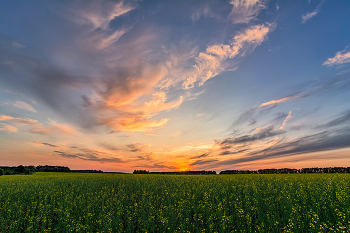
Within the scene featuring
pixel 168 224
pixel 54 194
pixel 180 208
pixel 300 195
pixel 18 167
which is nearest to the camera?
Answer: pixel 168 224

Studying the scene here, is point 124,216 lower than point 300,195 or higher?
lower

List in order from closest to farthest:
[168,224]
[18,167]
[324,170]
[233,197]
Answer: [168,224] < [233,197] < [324,170] < [18,167]

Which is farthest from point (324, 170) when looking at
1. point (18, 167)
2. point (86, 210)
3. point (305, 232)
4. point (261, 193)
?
→ point (18, 167)

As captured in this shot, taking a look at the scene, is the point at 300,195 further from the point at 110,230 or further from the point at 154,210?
the point at 110,230

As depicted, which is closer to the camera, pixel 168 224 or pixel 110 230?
pixel 110 230

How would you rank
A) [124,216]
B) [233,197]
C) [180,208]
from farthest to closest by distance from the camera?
[233,197] < [124,216] < [180,208]

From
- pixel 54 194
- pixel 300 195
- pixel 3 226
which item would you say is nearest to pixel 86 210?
pixel 3 226

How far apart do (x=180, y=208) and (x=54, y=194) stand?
1516cm

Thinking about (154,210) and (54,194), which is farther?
(54,194)

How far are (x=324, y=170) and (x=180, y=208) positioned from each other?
10666 cm

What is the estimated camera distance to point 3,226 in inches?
472

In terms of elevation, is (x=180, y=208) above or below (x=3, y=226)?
above

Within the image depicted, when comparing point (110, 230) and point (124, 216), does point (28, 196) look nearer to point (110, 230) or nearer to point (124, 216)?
point (124, 216)

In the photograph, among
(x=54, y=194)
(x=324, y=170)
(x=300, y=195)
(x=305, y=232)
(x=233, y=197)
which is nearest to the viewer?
(x=305, y=232)
